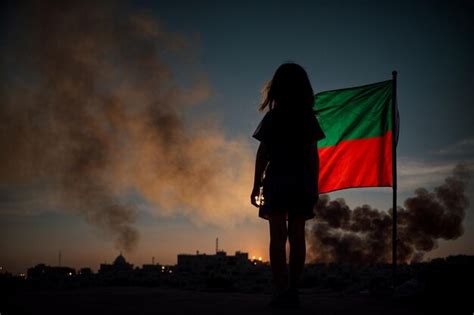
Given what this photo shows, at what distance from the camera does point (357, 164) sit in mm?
7957

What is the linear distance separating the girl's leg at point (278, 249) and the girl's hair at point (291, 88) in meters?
1.24

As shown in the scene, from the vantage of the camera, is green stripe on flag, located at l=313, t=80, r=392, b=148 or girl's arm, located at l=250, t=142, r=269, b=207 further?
green stripe on flag, located at l=313, t=80, r=392, b=148

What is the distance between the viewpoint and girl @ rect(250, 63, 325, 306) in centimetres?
436

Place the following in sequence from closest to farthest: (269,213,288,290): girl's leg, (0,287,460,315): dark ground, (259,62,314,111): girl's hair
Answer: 1. (0,287,460,315): dark ground
2. (269,213,288,290): girl's leg
3. (259,62,314,111): girl's hair

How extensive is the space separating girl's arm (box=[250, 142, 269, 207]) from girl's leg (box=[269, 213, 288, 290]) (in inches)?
14.8

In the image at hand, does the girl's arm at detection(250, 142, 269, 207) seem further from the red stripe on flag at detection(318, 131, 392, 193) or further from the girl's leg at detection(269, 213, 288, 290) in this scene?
the red stripe on flag at detection(318, 131, 392, 193)

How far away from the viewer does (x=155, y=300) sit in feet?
14.3

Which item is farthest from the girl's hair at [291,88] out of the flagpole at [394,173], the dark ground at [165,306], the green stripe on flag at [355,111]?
the green stripe on flag at [355,111]

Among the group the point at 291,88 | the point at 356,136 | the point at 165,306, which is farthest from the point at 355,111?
the point at 165,306

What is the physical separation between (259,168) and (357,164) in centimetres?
384

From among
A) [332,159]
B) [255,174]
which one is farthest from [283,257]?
[332,159]

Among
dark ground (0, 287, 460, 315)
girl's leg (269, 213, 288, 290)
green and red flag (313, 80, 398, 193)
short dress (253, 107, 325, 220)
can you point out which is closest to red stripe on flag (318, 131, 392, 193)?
green and red flag (313, 80, 398, 193)

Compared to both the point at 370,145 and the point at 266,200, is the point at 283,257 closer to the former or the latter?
the point at 266,200

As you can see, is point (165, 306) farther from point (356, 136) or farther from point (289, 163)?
point (356, 136)
